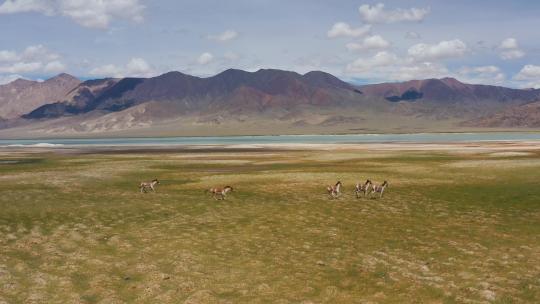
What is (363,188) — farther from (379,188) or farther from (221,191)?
(221,191)

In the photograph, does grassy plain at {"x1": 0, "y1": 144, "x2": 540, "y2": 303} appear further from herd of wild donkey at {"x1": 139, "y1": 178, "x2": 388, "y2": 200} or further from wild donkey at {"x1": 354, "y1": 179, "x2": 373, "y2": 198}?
wild donkey at {"x1": 354, "y1": 179, "x2": 373, "y2": 198}

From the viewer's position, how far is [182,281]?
16.9 m

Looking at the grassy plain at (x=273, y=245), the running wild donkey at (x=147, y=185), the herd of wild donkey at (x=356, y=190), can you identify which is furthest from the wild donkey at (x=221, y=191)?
the running wild donkey at (x=147, y=185)

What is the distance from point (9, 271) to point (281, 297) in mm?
10311

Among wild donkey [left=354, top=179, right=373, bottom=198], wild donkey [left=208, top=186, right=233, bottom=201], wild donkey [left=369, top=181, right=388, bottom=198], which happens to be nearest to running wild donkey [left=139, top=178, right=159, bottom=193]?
wild donkey [left=208, top=186, right=233, bottom=201]

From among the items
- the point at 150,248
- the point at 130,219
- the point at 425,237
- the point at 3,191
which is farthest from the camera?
the point at 3,191

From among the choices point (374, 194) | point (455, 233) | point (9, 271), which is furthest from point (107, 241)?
point (374, 194)

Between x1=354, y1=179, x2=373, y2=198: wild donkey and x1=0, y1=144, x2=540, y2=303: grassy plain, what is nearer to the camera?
x1=0, y1=144, x2=540, y2=303: grassy plain

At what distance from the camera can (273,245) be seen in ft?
71.9

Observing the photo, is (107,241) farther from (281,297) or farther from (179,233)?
(281,297)

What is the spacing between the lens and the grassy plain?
52.1ft

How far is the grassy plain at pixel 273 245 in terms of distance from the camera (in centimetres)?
1588

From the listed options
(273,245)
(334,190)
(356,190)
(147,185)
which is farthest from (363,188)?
(147,185)

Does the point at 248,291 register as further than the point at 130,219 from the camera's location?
No
